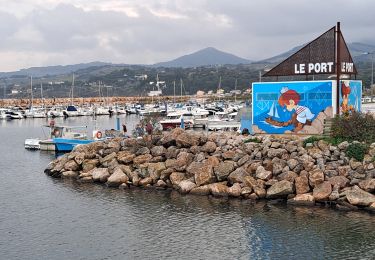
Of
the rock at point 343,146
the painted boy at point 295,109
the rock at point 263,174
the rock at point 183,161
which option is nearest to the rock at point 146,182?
the rock at point 183,161

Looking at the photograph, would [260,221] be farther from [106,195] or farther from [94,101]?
[94,101]

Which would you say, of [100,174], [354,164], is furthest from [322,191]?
[100,174]

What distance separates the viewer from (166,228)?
32.2 m

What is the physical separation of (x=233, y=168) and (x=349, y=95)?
14.1 meters

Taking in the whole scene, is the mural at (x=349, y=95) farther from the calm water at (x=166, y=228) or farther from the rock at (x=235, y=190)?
the calm water at (x=166, y=228)

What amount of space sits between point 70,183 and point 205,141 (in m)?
11.4

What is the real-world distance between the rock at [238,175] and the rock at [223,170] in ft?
1.38

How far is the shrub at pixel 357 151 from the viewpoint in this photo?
126 feet

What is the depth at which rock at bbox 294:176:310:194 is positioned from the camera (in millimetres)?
37312

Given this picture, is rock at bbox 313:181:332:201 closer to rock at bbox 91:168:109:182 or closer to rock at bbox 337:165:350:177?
rock at bbox 337:165:350:177

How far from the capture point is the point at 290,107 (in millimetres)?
47938

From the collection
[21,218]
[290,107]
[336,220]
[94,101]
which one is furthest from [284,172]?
[94,101]

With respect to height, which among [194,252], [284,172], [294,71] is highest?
[294,71]

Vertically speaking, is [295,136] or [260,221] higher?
[295,136]
